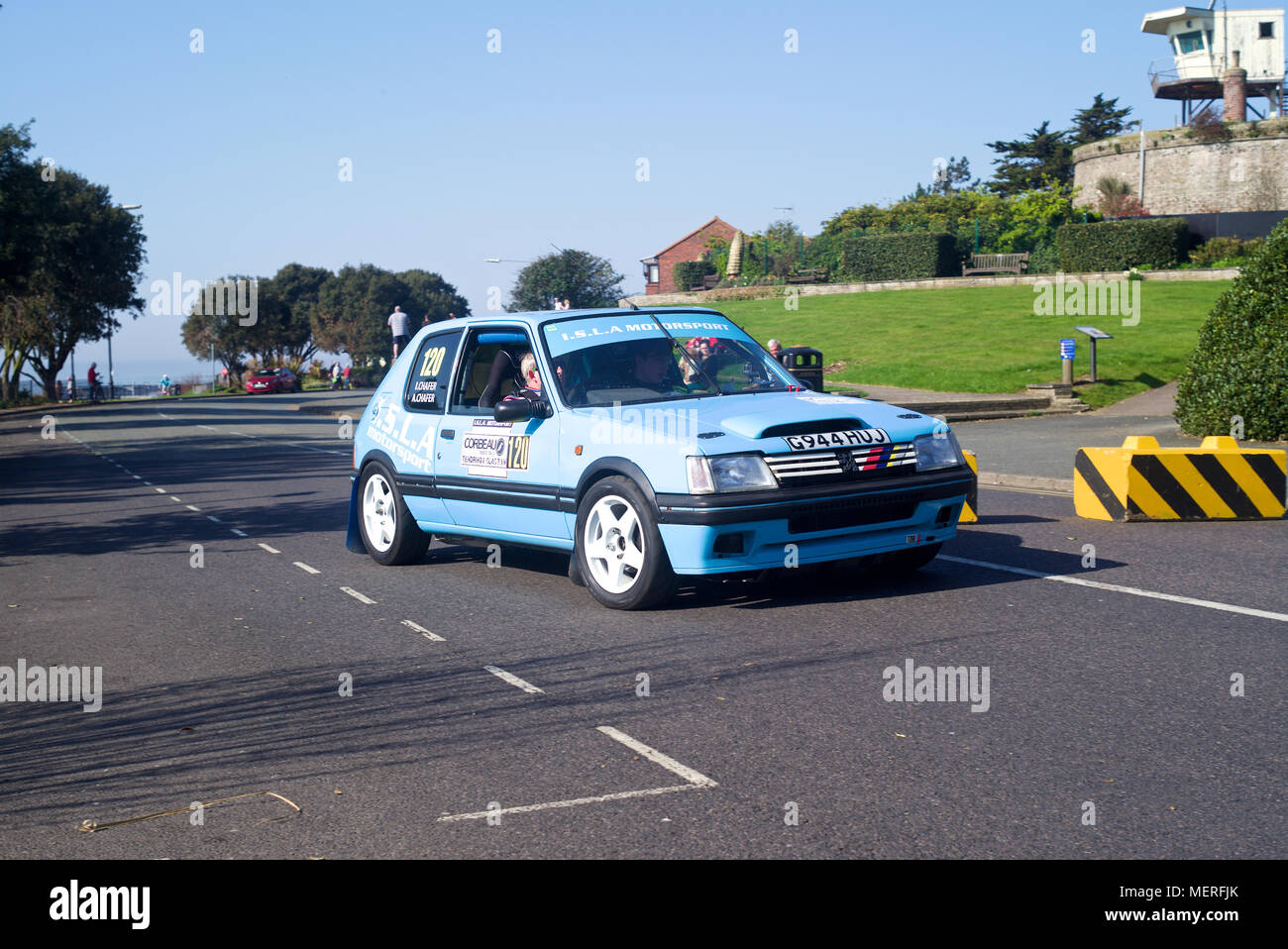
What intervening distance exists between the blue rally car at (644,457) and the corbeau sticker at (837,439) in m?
0.01

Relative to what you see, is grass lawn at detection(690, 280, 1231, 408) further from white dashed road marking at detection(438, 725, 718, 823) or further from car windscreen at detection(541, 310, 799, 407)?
white dashed road marking at detection(438, 725, 718, 823)

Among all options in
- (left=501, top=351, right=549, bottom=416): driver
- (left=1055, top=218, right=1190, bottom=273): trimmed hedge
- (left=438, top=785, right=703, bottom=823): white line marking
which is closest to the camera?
(left=438, top=785, right=703, bottom=823): white line marking

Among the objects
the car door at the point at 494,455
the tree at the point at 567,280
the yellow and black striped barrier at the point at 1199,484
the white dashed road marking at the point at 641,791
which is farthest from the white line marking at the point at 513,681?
the tree at the point at 567,280

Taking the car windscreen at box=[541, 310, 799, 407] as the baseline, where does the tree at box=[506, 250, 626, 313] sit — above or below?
above

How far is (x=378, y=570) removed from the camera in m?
9.73

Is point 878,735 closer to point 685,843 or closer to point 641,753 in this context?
point 641,753

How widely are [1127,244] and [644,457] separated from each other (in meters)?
43.8

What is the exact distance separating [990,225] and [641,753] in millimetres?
53390

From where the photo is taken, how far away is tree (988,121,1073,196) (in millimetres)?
88750

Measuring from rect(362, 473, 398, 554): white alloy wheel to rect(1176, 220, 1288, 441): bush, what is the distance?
41.1 feet

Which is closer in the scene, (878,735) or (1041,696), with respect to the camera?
(878,735)

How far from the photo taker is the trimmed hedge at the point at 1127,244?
46281mm

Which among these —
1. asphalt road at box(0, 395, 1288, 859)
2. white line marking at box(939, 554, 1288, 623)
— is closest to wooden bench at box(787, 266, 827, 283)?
asphalt road at box(0, 395, 1288, 859)
